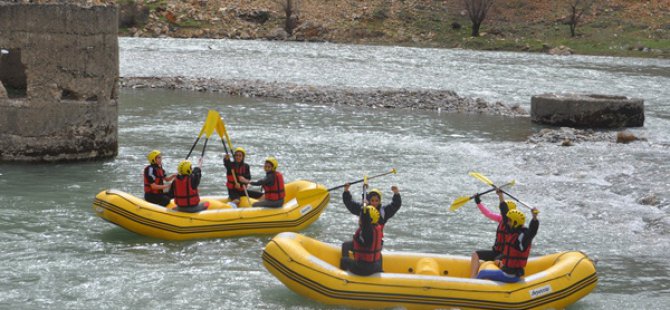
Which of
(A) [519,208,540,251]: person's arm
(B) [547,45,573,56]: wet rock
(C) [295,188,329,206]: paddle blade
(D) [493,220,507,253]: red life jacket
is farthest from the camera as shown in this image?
(B) [547,45,573,56]: wet rock

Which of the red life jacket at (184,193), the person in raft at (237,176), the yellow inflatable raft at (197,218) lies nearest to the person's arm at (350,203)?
the yellow inflatable raft at (197,218)

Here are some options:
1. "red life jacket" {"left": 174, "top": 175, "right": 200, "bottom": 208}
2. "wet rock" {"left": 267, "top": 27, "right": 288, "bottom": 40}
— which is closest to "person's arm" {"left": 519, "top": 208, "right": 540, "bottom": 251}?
"red life jacket" {"left": 174, "top": 175, "right": 200, "bottom": 208}

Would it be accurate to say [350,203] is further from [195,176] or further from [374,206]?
[195,176]

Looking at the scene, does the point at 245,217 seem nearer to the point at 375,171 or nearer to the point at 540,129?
the point at 375,171

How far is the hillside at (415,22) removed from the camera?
157 feet

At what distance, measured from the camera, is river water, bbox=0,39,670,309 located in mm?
9562

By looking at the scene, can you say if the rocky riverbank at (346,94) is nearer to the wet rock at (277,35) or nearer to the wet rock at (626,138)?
the wet rock at (626,138)

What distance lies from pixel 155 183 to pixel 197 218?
3.14 ft

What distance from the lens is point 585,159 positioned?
16641 millimetres

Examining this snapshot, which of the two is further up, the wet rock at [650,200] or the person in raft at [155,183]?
the person in raft at [155,183]

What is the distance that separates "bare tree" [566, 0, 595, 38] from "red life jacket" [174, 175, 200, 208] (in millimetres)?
39998

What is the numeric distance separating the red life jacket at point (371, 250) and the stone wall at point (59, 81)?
7.92 metres

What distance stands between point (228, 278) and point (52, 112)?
679cm

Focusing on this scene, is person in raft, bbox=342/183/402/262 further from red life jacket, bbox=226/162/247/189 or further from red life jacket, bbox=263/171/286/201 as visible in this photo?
red life jacket, bbox=226/162/247/189
